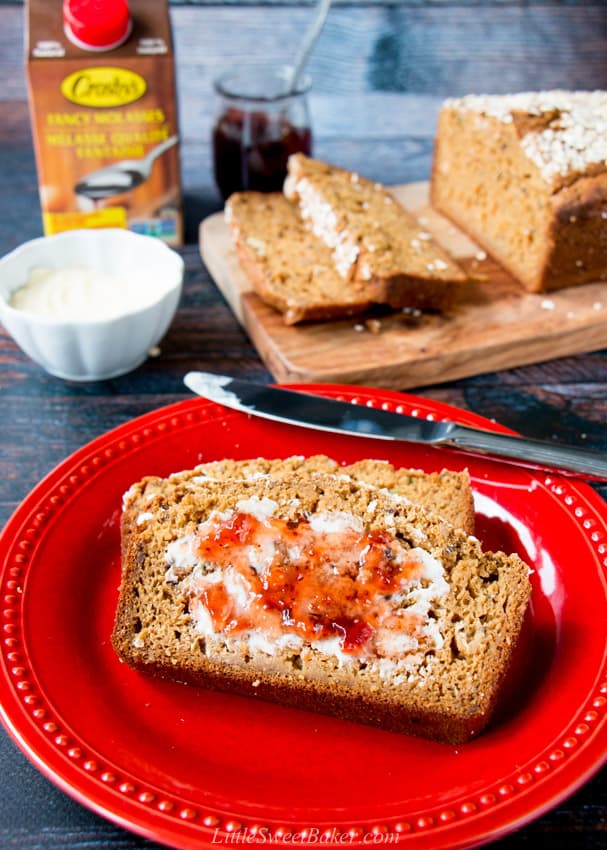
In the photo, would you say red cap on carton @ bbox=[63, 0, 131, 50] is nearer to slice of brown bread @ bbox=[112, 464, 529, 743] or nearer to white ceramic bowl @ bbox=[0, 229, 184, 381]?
white ceramic bowl @ bbox=[0, 229, 184, 381]

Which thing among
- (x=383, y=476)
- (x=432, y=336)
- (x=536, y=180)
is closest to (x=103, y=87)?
(x=432, y=336)

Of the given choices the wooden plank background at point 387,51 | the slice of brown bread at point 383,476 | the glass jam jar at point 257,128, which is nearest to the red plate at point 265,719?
the slice of brown bread at point 383,476

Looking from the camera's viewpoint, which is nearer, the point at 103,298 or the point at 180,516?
the point at 180,516

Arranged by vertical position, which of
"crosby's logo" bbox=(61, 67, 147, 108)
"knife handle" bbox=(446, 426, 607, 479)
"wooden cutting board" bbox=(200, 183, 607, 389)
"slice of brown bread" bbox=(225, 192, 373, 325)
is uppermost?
"crosby's logo" bbox=(61, 67, 147, 108)

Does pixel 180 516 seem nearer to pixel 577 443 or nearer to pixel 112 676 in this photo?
pixel 112 676

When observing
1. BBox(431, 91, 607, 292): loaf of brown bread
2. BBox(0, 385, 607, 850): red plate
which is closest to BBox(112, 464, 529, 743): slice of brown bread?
BBox(0, 385, 607, 850): red plate

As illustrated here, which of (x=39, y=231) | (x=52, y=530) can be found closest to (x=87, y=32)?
(x=39, y=231)

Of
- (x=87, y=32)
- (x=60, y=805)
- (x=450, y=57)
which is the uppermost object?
(x=87, y=32)
